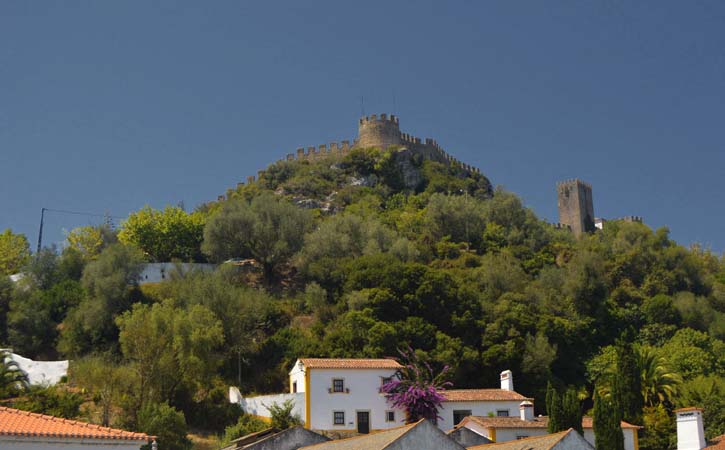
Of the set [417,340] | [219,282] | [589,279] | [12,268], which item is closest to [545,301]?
[589,279]

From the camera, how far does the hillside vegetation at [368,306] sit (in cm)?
4975

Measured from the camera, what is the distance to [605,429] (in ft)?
125

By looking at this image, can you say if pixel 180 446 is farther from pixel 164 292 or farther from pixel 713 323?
pixel 713 323

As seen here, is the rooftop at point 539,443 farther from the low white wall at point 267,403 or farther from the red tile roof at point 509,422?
the low white wall at point 267,403

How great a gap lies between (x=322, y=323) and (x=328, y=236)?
11.9 m

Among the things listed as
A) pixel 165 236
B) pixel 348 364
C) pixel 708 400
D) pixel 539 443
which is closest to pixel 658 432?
pixel 708 400

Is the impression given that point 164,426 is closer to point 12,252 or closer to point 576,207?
point 12,252

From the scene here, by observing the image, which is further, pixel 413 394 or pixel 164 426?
pixel 413 394

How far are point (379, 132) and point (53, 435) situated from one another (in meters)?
89.0

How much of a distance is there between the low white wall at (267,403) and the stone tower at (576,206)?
70190 millimetres

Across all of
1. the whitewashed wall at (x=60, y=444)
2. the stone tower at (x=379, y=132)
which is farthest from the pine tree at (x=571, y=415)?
the stone tower at (x=379, y=132)

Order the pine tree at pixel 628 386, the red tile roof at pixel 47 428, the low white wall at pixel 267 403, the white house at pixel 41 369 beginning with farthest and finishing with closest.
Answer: the white house at pixel 41 369, the pine tree at pixel 628 386, the low white wall at pixel 267 403, the red tile roof at pixel 47 428

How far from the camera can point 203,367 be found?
5022 centimetres

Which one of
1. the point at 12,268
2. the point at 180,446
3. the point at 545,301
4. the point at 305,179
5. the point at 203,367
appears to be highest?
the point at 305,179
